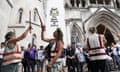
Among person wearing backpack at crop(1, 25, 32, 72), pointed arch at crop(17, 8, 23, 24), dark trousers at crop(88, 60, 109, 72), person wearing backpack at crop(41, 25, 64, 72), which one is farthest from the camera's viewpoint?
pointed arch at crop(17, 8, 23, 24)

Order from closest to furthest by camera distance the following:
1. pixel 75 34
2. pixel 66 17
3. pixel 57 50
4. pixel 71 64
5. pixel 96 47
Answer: pixel 57 50, pixel 96 47, pixel 71 64, pixel 75 34, pixel 66 17

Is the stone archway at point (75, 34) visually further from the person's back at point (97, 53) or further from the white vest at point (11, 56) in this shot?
the white vest at point (11, 56)

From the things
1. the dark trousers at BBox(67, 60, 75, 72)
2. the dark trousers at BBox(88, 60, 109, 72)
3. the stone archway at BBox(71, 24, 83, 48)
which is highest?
the stone archway at BBox(71, 24, 83, 48)

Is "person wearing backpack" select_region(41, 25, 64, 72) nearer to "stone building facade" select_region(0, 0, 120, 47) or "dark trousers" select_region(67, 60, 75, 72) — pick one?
"dark trousers" select_region(67, 60, 75, 72)

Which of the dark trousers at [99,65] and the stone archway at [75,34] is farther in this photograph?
the stone archway at [75,34]

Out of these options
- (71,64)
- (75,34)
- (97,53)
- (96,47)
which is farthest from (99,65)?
(75,34)

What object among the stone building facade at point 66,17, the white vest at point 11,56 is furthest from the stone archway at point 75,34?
the white vest at point 11,56

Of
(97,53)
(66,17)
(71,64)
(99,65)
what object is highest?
(66,17)

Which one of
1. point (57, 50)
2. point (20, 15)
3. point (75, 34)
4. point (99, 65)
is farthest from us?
point (75, 34)

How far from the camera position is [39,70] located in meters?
10.8

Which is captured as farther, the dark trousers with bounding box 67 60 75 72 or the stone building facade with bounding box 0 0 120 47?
the stone building facade with bounding box 0 0 120 47

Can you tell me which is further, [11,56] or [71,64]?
[71,64]

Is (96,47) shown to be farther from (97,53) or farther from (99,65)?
(99,65)

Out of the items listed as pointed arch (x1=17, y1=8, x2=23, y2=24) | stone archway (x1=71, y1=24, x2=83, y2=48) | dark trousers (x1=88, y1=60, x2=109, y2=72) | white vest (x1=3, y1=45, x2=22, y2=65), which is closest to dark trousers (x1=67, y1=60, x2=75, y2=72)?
dark trousers (x1=88, y1=60, x2=109, y2=72)
